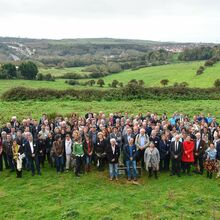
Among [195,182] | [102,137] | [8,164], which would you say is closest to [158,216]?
[195,182]

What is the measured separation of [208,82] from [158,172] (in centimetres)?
4001

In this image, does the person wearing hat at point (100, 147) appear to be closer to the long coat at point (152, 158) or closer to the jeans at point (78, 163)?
the jeans at point (78, 163)

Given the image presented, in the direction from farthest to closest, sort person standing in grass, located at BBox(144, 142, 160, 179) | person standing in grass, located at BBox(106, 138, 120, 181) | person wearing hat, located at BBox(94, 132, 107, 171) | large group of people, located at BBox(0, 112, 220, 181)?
person wearing hat, located at BBox(94, 132, 107, 171) < large group of people, located at BBox(0, 112, 220, 181) < person standing in grass, located at BBox(144, 142, 160, 179) < person standing in grass, located at BBox(106, 138, 120, 181)

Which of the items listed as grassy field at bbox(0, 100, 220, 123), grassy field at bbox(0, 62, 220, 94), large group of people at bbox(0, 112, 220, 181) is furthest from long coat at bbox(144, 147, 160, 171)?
grassy field at bbox(0, 62, 220, 94)

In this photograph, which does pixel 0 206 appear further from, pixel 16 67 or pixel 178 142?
pixel 16 67

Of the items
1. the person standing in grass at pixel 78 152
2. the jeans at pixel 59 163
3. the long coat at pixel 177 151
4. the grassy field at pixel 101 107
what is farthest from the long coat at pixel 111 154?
the grassy field at pixel 101 107

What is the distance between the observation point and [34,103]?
39.9 m

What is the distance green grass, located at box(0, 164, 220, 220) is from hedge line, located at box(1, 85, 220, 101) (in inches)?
1066

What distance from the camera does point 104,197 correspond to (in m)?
13.5

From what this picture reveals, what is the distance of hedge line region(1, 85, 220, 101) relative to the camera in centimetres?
4261

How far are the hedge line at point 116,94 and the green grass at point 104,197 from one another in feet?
88.9

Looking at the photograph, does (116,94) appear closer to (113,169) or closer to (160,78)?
(160,78)

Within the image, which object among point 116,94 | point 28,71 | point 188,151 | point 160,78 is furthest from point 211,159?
point 28,71

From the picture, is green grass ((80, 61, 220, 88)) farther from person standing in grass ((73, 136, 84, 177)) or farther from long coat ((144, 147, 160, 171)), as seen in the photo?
person standing in grass ((73, 136, 84, 177))
